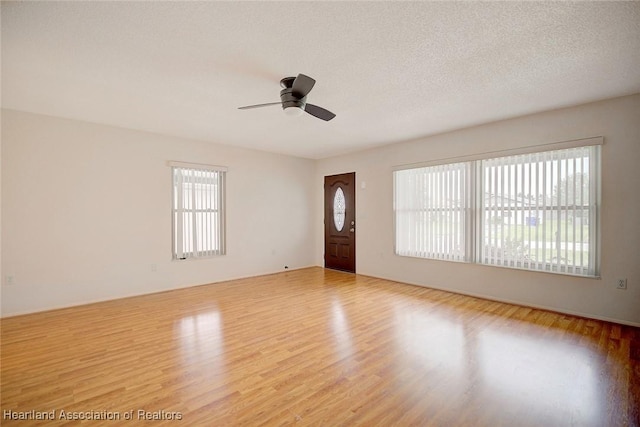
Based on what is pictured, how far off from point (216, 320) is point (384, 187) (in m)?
3.89

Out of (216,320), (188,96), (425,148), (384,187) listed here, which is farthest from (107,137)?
(425,148)

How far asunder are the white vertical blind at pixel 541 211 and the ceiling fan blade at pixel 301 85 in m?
3.18

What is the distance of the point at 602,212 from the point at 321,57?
3.76 m

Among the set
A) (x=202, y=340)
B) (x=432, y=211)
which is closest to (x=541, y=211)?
(x=432, y=211)

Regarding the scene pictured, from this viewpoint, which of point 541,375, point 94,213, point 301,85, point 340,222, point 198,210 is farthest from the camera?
point 340,222

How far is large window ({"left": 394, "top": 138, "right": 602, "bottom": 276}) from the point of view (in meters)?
3.55

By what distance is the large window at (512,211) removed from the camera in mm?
3553

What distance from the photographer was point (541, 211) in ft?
12.5

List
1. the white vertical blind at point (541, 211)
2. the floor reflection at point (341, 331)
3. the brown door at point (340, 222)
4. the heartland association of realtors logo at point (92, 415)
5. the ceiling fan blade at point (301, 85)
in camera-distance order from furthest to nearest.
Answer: the brown door at point (340, 222) < the white vertical blind at point (541, 211) < the floor reflection at point (341, 331) < the ceiling fan blade at point (301, 85) < the heartland association of realtors logo at point (92, 415)

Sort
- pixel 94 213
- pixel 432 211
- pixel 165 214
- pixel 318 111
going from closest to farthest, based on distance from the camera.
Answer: pixel 318 111
pixel 94 213
pixel 165 214
pixel 432 211

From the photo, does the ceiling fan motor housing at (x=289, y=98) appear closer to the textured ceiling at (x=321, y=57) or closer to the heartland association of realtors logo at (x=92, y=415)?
the textured ceiling at (x=321, y=57)

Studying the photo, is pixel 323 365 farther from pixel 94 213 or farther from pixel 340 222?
pixel 340 222

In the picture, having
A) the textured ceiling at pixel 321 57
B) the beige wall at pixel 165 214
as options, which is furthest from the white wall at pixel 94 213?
the textured ceiling at pixel 321 57

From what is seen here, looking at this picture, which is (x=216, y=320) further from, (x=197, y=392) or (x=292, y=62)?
(x=292, y=62)
